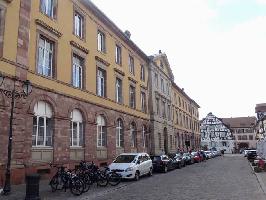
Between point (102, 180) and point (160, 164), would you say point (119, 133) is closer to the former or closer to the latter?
point (160, 164)

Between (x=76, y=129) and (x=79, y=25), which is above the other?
(x=79, y=25)

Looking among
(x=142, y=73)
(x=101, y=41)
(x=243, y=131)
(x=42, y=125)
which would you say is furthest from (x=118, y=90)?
(x=243, y=131)

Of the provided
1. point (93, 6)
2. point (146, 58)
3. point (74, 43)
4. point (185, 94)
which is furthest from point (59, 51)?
point (185, 94)

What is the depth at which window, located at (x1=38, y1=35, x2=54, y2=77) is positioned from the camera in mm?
18938

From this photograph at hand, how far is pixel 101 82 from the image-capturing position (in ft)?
85.9

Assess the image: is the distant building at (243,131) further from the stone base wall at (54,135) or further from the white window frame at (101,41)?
the stone base wall at (54,135)

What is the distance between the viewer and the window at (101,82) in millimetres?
25516

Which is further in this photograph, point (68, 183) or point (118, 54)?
point (118, 54)

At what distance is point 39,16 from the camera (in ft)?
61.6

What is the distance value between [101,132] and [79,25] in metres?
8.04

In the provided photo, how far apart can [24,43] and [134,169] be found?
29.8ft

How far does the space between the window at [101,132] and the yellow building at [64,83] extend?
75mm

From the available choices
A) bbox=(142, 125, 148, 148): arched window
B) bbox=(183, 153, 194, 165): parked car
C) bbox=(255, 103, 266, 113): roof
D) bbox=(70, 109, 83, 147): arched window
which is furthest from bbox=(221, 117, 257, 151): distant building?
bbox=(70, 109, 83, 147): arched window

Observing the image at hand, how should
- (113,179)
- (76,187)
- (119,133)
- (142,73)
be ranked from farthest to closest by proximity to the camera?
(142,73), (119,133), (113,179), (76,187)
